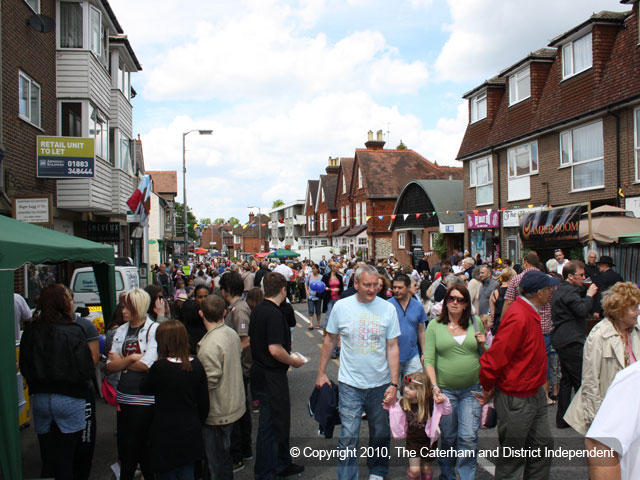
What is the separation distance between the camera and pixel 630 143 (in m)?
14.2

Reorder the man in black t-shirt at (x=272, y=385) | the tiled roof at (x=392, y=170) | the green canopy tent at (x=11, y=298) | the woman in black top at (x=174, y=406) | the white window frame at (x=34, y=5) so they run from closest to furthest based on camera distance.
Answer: the woman in black top at (x=174, y=406), the green canopy tent at (x=11, y=298), the man in black t-shirt at (x=272, y=385), the white window frame at (x=34, y=5), the tiled roof at (x=392, y=170)

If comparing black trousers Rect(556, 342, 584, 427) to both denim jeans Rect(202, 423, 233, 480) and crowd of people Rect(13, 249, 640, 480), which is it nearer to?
crowd of people Rect(13, 249, 640, 480)

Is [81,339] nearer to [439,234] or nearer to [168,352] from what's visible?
[168,352]

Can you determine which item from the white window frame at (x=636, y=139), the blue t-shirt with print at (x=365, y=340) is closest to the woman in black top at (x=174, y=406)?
the blue t-shirt with print at (x=365, y=340)

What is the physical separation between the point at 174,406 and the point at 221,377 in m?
0.59

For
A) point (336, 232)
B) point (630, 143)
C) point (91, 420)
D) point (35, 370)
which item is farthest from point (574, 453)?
point (336, 232)

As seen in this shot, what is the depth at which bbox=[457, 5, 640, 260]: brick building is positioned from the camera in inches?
573

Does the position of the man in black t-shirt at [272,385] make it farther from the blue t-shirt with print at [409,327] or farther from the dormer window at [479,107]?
the dormer window at [479,107]

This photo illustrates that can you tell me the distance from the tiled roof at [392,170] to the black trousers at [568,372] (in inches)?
1410

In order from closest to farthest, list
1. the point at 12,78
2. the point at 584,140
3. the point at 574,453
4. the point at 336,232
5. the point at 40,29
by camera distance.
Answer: the point at 574,453 < the point at 12,78 < the point at 40,29 < the point at 584,140 < the point at 336,232

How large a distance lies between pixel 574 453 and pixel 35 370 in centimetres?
519

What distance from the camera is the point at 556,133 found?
17516mm

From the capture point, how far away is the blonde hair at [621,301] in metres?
4.06

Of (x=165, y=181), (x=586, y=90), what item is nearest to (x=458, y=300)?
(x=586, y=90)
